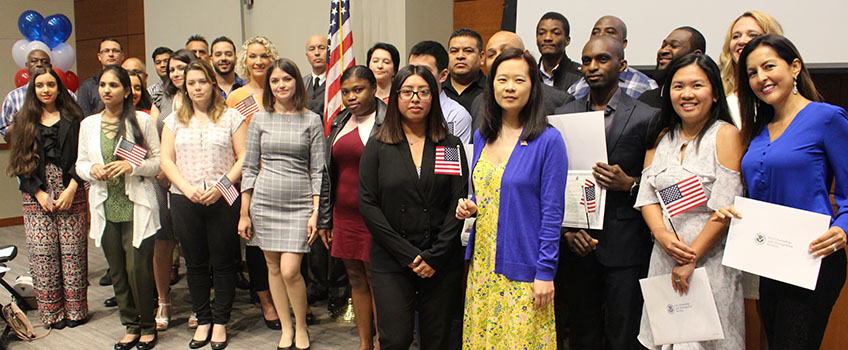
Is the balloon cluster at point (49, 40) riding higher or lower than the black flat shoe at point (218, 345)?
higher

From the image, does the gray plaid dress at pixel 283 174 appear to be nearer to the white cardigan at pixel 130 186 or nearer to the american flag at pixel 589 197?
the white cardigan at pixel 130 186

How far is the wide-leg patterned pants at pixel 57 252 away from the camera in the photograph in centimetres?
380

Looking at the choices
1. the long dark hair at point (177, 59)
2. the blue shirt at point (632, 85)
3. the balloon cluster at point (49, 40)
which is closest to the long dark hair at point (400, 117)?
the blue shirt at point (632, 85)

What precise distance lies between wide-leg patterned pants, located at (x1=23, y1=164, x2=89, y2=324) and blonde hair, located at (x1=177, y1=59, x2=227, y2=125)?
96 centimetres

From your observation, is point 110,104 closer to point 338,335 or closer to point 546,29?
point 338,335

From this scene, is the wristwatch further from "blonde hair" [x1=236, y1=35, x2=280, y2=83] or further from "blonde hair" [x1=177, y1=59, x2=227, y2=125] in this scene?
"blonde hair" [x1=236, y1=35, x2=280, y2=83]

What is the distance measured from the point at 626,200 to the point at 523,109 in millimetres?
575

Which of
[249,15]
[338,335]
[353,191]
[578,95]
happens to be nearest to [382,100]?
[353,191]

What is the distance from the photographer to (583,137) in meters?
2.45

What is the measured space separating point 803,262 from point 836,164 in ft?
1.13

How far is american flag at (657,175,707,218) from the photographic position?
7.27 feet

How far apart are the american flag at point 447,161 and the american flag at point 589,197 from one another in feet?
1.71

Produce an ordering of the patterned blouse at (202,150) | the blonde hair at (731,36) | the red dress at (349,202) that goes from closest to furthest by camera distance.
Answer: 1. the blonde hair at (731,36)
2. the red dress at (349,202)
3. the patterned blouse at (202,150)

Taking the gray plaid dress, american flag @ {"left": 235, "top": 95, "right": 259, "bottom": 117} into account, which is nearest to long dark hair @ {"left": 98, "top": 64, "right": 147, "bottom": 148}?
american flag @ {"left": 235, "top": 95, "right": 259, "bottom": 117}
